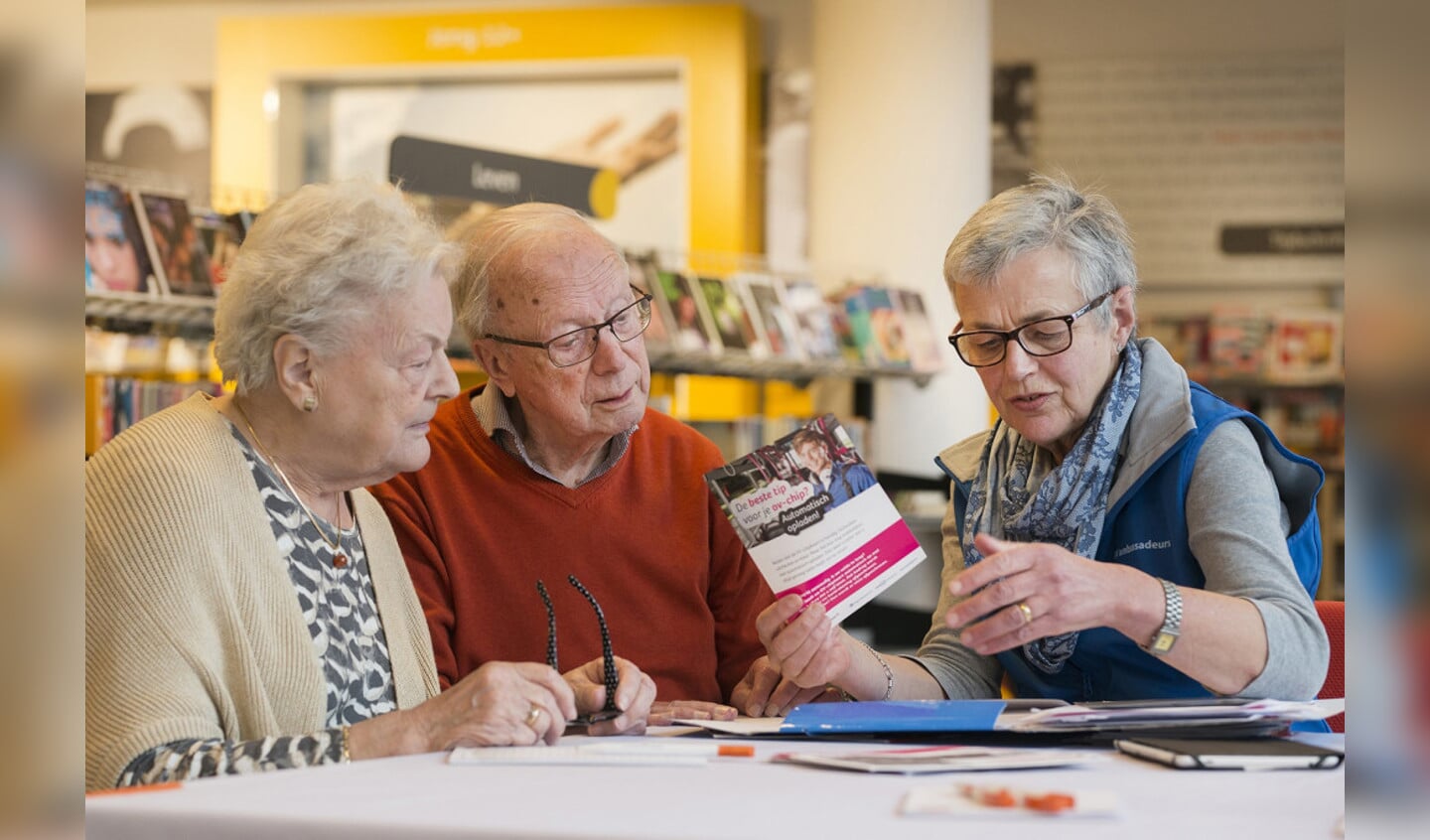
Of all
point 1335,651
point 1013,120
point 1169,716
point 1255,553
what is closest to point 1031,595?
point 1169,716

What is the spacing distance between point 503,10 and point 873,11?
253 centimetres

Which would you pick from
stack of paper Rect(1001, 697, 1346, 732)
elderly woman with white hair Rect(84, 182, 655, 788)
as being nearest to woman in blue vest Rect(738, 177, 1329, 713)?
stack of paper Rect(1001, 697, 1346, 732)

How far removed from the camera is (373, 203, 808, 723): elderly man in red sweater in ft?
7.94

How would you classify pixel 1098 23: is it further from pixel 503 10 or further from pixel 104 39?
pixel 104 39

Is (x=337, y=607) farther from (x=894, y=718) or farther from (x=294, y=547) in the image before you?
(x=894, y=718)

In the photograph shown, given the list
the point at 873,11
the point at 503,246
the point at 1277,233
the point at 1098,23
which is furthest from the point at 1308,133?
the point at 503,246

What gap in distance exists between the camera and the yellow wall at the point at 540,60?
7.72m

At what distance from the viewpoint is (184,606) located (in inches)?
63.0

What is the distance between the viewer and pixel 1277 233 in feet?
25.0

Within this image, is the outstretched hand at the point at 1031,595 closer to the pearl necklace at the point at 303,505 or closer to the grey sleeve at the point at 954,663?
the grey sleeve at the point at 954,663

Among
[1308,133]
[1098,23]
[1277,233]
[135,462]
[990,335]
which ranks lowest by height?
[135,462]

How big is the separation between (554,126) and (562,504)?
19.2 ft

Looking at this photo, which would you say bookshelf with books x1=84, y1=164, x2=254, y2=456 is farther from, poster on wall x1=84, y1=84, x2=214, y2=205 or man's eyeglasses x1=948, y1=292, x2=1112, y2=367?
poster on wall x1=84, y1=84, x2=214, y2=205

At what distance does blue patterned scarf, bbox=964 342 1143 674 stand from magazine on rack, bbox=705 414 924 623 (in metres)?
0.26
